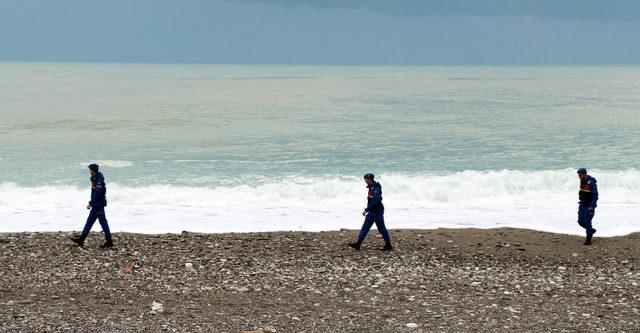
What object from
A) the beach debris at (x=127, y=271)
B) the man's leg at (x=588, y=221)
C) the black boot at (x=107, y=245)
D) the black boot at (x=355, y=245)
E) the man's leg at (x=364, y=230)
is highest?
the man's leg at (x=588, y=221)

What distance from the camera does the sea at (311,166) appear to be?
2264cm

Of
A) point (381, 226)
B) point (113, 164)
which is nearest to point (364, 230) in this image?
point (381, 226)

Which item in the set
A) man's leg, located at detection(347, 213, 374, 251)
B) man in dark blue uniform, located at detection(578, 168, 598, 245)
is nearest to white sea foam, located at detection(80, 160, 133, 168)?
man's leg, located at detection(347, 213, 374, 251)

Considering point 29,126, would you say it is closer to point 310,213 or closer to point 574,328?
point 310,213

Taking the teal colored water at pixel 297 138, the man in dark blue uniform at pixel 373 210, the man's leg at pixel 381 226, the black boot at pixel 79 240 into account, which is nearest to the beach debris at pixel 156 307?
the black boot at pixel 79 240

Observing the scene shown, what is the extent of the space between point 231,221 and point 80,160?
1817 cm

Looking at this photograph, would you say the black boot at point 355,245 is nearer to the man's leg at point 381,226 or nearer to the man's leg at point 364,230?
the man's leg at point 364,230

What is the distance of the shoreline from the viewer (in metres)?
12.0

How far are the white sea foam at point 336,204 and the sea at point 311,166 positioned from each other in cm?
6

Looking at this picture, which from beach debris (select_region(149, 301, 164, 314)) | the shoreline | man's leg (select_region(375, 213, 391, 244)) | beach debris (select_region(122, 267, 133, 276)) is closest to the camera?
the shoreline

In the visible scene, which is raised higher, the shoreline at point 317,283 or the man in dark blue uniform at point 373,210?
the man in dark blue uniform at point 373,210

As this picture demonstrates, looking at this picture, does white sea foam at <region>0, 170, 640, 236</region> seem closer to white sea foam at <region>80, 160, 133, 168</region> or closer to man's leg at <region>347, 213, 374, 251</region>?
man's leg at <region>347, 213, 374, 251</region>

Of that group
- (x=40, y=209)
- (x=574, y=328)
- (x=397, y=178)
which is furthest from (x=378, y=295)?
(x=397, y=178)

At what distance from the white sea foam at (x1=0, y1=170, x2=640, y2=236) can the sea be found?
64mm
